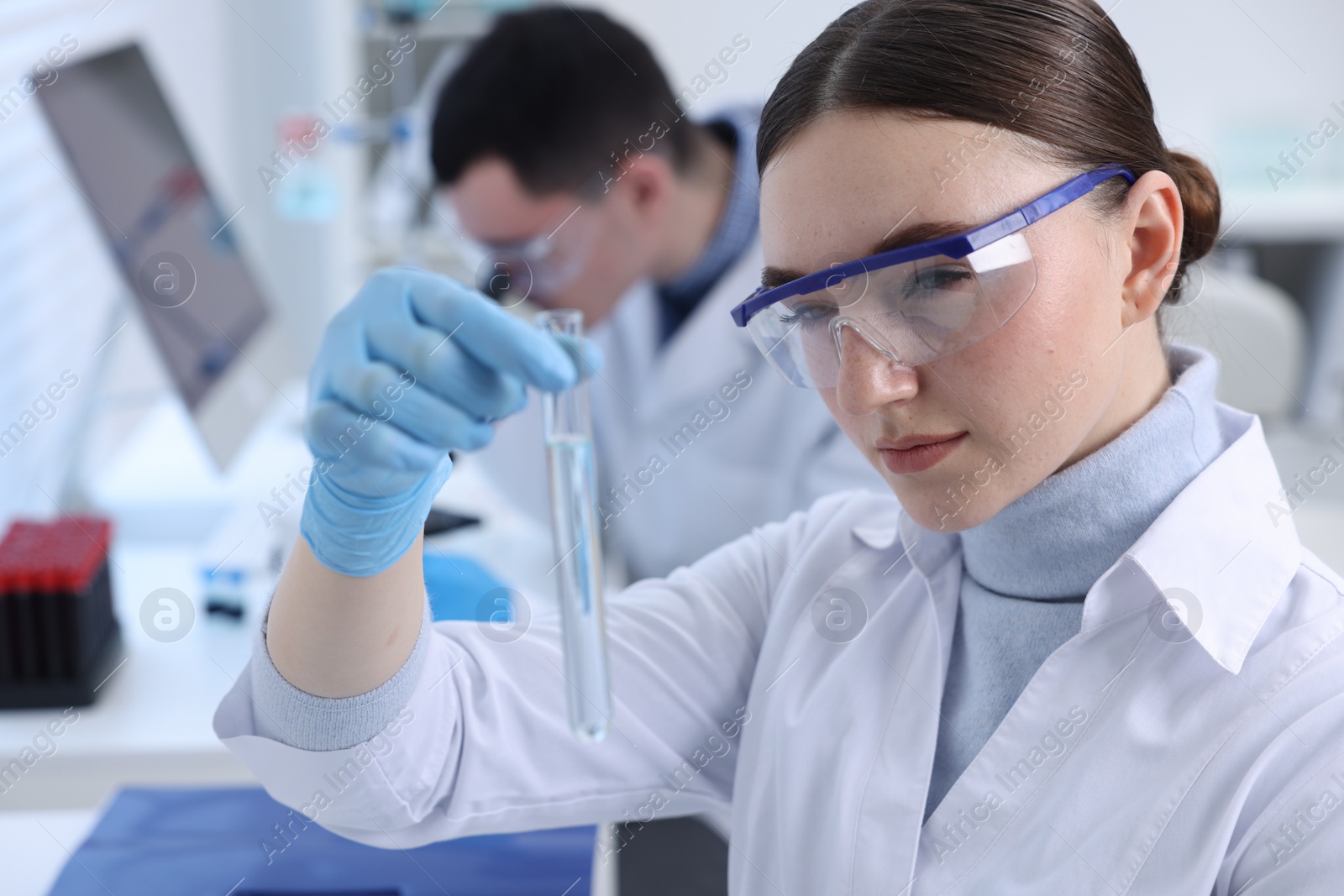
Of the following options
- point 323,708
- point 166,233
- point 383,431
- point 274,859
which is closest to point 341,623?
point 323,708

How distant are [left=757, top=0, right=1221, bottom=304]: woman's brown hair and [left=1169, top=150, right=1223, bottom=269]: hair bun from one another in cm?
4

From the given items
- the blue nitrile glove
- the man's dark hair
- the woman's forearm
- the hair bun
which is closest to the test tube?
the blue nitrile glove

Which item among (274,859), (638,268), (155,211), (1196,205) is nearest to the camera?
(1196,205)

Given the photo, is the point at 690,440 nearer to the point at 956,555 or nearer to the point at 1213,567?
the point at 956,555

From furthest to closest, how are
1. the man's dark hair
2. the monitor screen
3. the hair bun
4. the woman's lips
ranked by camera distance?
1. the man's dark hair
2. the monitor screen
3. the hair bun
4. the woman's lips

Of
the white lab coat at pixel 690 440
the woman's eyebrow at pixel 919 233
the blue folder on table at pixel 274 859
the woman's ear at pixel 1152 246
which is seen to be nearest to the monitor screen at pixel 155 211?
the white lab coat at pixel 690 440

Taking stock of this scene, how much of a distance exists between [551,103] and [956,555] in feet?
3.94

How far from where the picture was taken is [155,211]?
6.37 ft

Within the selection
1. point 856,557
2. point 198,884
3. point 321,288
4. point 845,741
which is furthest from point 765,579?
point 321,288

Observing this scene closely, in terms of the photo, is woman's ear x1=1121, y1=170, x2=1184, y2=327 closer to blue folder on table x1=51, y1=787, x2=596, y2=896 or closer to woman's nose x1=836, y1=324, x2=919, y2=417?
woman's nose x1=836, y1=324, x2=919, y2=417

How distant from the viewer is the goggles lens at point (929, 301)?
88 cm

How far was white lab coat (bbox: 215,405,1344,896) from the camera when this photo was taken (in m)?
0.86

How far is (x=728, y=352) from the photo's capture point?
7.13 ft

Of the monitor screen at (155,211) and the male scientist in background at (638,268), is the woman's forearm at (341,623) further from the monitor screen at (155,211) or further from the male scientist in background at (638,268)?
the male scientist in background at (638,268)
